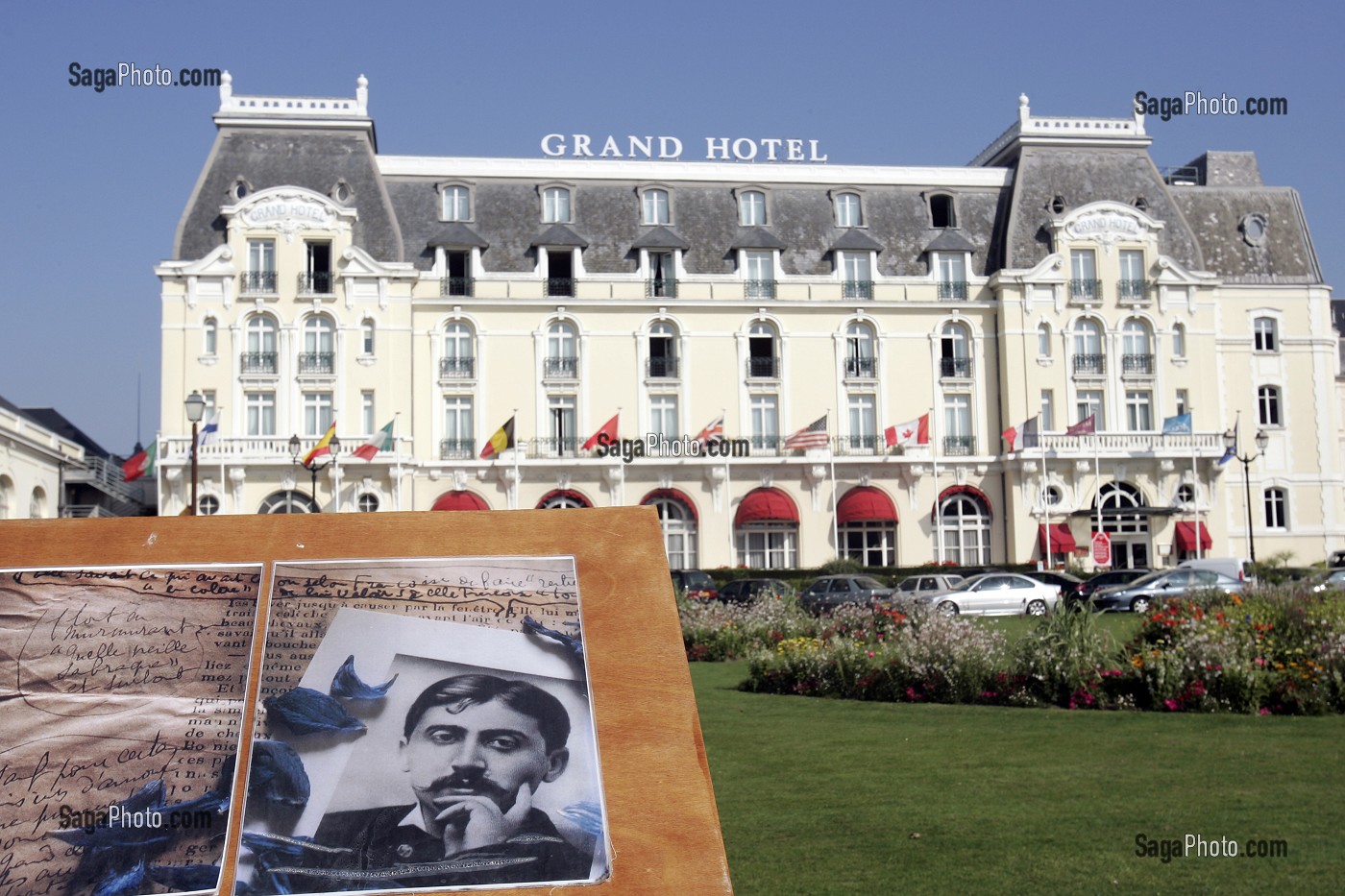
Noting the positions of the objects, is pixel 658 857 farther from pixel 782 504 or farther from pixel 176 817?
pixel 782 504

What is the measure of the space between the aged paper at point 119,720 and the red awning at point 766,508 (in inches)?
1664

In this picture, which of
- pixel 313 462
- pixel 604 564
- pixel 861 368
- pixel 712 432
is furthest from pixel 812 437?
pixel 604 564

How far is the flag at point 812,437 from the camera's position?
144 feet

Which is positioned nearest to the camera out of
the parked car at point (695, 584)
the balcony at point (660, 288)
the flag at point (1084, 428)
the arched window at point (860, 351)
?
the parked car at point (695, 584)

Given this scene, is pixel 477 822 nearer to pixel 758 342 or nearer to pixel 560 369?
pixel 560 369

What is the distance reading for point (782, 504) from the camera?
47.6m

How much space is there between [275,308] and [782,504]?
1937 cm

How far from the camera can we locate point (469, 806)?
4426 millimetres

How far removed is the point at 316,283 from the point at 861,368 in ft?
66.8

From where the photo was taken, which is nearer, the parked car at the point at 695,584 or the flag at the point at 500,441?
the parked car at the point at 695,584

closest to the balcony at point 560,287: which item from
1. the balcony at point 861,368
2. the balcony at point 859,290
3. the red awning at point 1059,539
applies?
the balcony at point 859,290

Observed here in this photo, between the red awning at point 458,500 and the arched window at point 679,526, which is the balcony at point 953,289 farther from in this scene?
the red awning at point 458,500

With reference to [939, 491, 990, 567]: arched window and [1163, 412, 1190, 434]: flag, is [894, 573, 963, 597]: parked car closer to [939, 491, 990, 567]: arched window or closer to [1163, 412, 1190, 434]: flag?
[939, 491, 990, 567]: arched window

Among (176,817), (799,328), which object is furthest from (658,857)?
(799,328)
